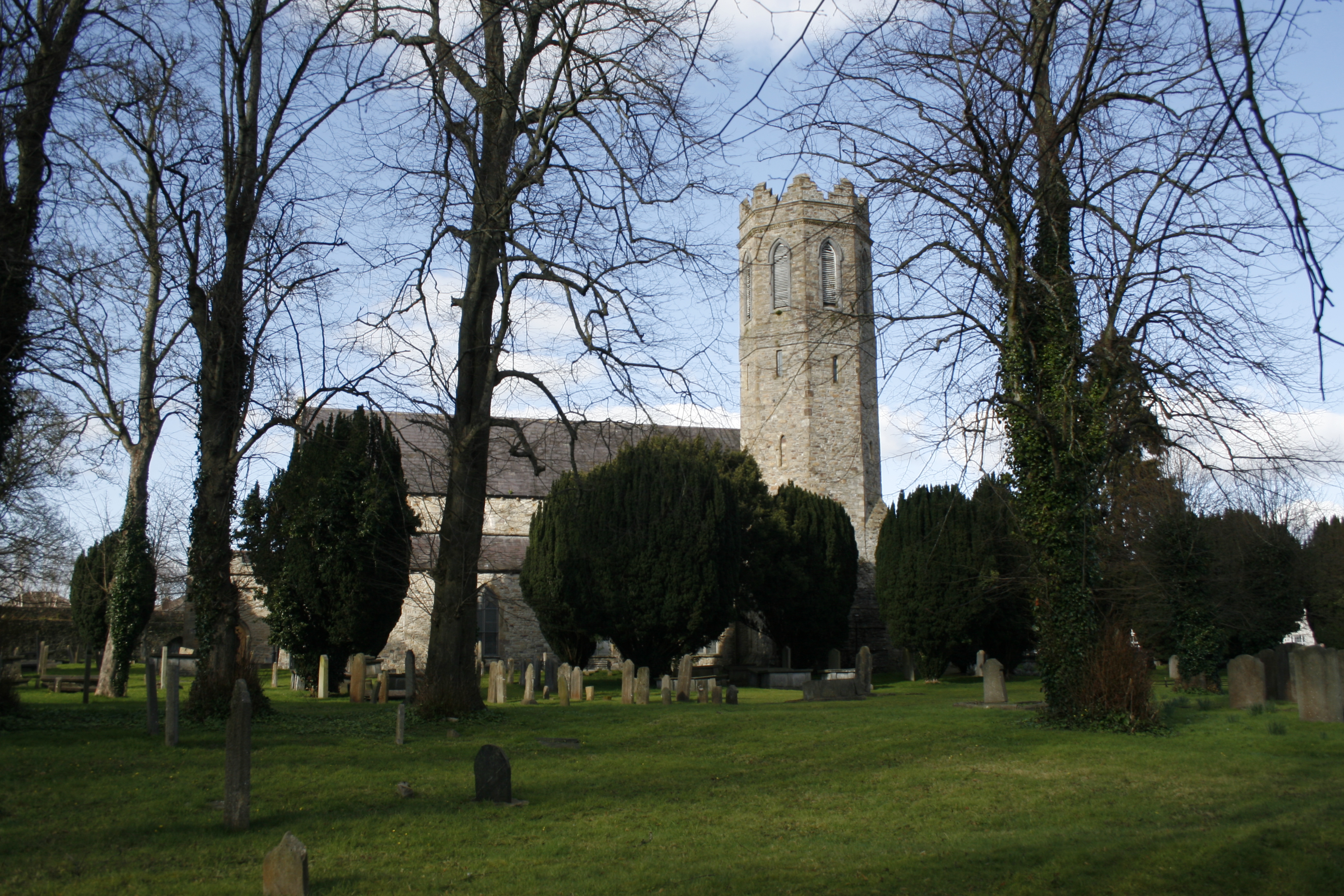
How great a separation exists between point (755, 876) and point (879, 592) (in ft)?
78.6

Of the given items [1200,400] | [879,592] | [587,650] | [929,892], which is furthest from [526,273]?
[879,592]

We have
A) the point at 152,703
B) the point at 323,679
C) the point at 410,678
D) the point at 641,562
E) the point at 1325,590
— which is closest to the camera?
the point at 152,703

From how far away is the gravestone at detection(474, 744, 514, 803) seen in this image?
823 centimetres

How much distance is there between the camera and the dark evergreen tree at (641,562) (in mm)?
24438

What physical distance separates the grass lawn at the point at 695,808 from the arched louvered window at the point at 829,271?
23122 millimetres

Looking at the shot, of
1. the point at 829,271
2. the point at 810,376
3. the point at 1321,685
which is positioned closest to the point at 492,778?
the point at 1321,685

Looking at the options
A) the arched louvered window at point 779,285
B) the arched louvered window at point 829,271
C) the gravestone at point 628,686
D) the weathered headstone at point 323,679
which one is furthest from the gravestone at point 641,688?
the arched louvered window at point 829,271

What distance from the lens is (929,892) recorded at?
227 inches

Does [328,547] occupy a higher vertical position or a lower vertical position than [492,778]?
higher

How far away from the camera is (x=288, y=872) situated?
17.6 ft

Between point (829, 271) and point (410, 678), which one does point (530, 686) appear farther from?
point (829, 271)

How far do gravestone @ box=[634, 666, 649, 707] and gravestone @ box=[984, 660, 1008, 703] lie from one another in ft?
18.4

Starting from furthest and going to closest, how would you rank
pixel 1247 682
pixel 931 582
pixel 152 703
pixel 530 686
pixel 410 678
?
1. pixel 931 582
2. pixel 530 686
3. pixel 410 678
4. pixel 1247 682
5. pixel 152 703

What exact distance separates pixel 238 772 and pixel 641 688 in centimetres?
1042
